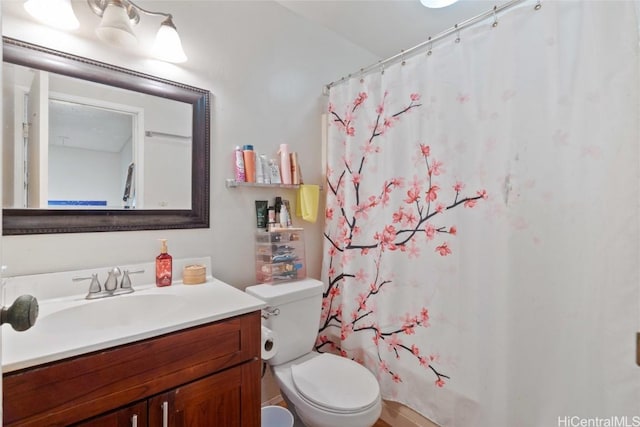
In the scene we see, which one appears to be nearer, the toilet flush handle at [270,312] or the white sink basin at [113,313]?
the white sink basin at [113,313]

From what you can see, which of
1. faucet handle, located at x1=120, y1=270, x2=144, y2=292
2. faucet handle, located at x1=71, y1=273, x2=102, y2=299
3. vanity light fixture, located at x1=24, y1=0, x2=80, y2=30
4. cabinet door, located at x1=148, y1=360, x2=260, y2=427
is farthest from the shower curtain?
vanity light fixture, located at x1=24, y1=0, x2=80, y2=30

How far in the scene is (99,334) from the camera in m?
0.91

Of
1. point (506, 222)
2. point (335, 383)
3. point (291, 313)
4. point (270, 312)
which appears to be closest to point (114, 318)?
point (270, 312)

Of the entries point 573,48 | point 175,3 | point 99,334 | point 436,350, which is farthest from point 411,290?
point 175,3

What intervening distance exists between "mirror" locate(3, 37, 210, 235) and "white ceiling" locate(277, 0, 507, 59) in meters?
0.90

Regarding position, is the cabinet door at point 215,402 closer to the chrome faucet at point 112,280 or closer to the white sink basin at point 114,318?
the white sink basin at point 114,318

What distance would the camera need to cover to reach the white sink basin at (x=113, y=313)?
3.44 feet

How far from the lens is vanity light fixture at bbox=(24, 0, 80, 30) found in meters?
1.13

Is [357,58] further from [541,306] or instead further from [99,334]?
[99,334]

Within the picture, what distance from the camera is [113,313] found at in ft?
3.90

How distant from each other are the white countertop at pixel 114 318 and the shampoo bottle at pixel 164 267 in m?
0.03

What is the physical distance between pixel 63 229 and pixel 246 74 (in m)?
1.12

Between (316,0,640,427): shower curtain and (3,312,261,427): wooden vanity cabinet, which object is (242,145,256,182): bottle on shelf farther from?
(3,312,261,427): wooden vanity cabinet

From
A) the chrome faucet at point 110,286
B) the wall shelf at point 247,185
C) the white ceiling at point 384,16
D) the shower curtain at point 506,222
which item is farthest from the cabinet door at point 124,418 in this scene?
the white ceiling at point 384,16
